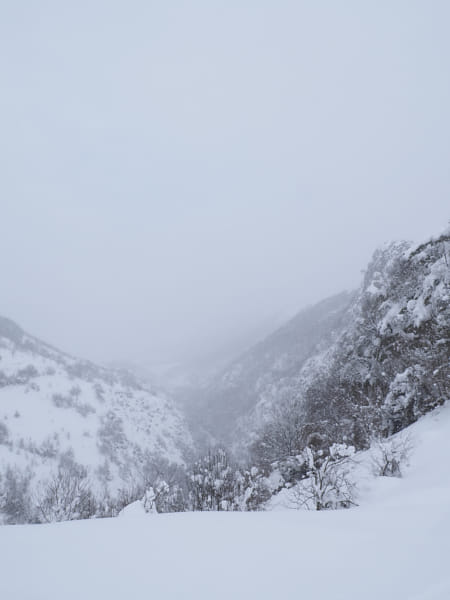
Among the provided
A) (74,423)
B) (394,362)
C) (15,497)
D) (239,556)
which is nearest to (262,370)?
(74,423)

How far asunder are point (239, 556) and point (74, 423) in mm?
68112

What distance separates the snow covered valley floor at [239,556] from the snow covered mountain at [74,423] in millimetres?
49777

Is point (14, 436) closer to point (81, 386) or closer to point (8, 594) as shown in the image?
point (81, 386)

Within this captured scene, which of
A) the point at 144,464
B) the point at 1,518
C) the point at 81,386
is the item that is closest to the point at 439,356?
the point at 1,518

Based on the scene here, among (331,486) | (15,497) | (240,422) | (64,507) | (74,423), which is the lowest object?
(240,422)

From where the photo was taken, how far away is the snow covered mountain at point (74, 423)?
156 ft

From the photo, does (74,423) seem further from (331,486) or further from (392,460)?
(392,460)

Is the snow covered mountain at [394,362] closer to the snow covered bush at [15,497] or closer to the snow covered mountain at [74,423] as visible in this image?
the snow covered bush at [15,497]

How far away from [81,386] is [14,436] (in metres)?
27.8

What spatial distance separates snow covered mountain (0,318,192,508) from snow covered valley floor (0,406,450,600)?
163 feet

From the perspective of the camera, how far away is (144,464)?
2363 inches

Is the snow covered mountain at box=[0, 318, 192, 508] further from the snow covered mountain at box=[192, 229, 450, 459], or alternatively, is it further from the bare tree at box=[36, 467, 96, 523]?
the snow covered mountain at box=[192, 229, 450, 459]

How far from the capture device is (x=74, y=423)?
2315 inches

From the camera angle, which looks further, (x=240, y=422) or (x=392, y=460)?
(x=240, y=422)
